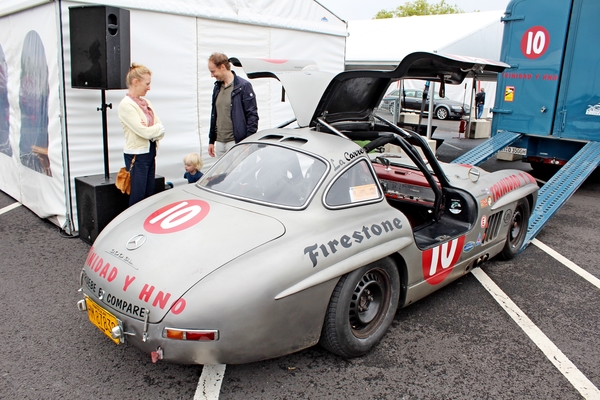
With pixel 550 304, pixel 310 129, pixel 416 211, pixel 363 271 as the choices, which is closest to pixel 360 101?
pixel 310 129

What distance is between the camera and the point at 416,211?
4645 millimetres

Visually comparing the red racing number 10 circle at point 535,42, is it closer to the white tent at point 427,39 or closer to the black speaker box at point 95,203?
the white tent at point 427,39

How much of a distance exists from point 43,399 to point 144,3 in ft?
14.7

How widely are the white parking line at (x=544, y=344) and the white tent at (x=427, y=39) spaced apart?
25.7 ft

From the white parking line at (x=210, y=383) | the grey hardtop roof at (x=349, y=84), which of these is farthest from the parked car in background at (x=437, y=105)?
the white parking line at (x=210, y=383)

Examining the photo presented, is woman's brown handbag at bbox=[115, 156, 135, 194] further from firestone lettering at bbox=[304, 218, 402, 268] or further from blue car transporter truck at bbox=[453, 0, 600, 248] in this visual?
blue car transporter truck at bbox=[453, 0, 600, 248]

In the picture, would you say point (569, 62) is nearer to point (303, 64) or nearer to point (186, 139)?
point (303, 64)

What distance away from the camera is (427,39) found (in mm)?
12203

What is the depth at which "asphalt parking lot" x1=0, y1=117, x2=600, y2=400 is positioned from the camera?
9.08 feet

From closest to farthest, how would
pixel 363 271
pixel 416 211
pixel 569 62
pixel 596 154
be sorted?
1. pixel 363 271
2. pixel 416 211
3. pixel 596 154
4. pixel 569 62

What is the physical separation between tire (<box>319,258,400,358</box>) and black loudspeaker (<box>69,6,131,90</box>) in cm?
329

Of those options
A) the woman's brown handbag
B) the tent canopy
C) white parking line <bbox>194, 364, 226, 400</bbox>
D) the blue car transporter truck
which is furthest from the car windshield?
the tent canopy

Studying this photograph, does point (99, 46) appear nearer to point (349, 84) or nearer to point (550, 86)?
point (349, 84)

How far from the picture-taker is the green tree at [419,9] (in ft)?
197
